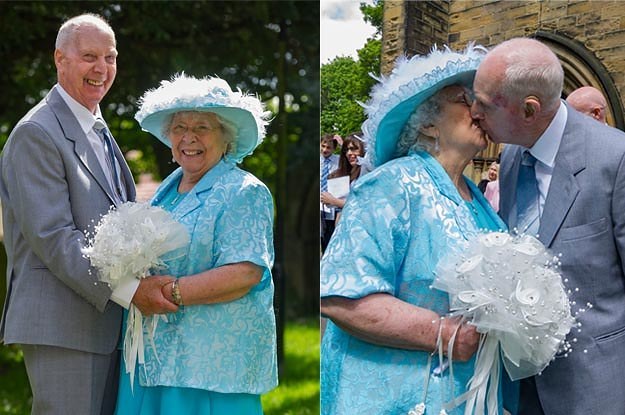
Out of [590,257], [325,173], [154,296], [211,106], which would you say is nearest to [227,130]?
[211,106]

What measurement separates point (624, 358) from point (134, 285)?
4.82ft

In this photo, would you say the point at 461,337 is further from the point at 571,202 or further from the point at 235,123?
the point at 235,123

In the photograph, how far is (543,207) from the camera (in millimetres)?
2207

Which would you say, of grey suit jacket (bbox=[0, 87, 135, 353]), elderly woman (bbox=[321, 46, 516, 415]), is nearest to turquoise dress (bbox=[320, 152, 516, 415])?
elderly woman (bbox=[321, 46, 516, 415])

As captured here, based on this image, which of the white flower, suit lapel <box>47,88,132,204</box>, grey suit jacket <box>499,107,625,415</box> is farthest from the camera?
suit lapel <box>47,88,132,204</box>

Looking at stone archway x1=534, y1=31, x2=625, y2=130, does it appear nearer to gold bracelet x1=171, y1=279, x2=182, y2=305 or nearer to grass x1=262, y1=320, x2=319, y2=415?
gold bracelet x1=171, y1=279, x2=182, y2=305

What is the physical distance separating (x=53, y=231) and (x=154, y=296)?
38 cm

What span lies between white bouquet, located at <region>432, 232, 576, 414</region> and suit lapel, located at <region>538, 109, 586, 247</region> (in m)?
0.09

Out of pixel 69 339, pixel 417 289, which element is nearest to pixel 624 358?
pixel 417 289

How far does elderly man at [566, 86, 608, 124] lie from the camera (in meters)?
2.41

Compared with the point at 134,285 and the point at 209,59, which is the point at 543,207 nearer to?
the point at 134,285

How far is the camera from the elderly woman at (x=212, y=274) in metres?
2.44

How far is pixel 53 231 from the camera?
240 cm

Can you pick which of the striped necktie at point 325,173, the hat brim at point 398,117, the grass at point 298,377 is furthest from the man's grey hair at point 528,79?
the grass at point 298,377
